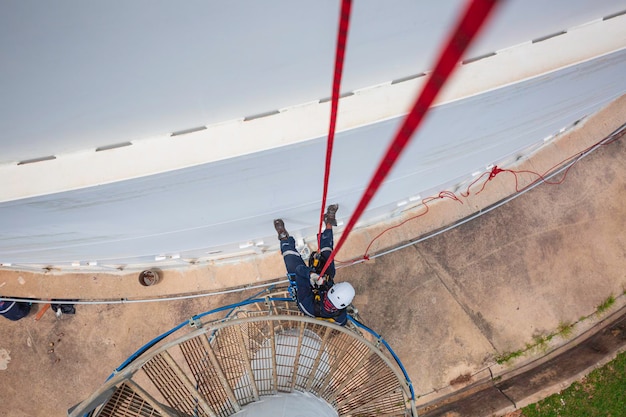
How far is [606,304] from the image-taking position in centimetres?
616

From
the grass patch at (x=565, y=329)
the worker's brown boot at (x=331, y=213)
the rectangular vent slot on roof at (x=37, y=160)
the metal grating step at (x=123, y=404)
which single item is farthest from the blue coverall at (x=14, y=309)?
the grass patch at (x=565, y=329)

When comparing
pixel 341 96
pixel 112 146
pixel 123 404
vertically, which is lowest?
pixel 123 404

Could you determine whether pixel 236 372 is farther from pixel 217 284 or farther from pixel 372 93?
pixel 372 93

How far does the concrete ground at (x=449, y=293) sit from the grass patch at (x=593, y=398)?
27cm

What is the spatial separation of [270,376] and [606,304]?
5402mm

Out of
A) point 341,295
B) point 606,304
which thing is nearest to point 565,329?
point 606,304

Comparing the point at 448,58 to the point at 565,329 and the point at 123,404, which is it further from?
the point at 565,329

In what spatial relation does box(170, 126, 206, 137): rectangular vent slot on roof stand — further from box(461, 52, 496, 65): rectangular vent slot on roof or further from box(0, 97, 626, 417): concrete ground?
box(0, 97, 626, 417): concrete ground

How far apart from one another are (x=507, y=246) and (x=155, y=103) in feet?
18.6

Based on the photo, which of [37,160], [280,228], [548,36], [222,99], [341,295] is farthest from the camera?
[280,228]

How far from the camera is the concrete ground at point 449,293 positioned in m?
5.86

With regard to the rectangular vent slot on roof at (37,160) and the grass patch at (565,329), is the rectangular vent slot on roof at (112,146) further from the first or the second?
the grass patch at (565,329)

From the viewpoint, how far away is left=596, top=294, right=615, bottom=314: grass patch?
242 inches

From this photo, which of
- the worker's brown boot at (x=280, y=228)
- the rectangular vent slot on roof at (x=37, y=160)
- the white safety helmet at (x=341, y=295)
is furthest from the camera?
the worker's brown boot at (x=280, y=228)
